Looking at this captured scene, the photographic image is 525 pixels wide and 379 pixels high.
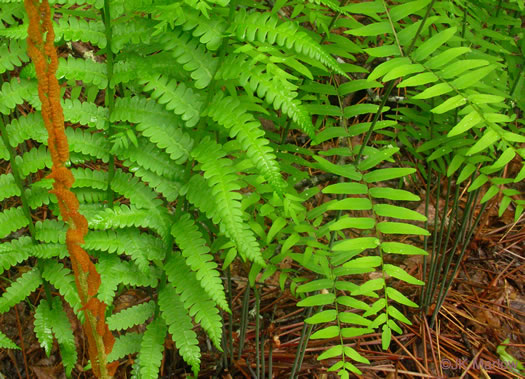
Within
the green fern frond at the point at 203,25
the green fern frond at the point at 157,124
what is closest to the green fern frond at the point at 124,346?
the green fern frond at the point at 157,124

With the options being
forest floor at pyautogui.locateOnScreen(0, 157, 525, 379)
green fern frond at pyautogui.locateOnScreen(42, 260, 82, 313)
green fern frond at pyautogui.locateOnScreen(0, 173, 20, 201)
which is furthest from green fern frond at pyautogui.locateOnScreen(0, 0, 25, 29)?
forest floor at pyautogui.locateOnScreen(0, 157, 525, 379)

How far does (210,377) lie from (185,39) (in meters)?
1.47

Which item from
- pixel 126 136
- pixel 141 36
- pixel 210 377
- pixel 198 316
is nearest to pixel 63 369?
pixel 210 377

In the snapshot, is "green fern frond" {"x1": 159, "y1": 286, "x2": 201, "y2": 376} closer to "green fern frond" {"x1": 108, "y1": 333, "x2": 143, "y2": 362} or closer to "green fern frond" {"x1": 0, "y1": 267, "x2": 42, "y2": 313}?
"green fern frond" {"x1": 108, "y1": 333, "x2": 143, "y2": 362}

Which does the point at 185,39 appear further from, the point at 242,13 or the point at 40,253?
the point at 40,253

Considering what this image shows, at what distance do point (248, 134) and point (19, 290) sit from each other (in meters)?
1.12

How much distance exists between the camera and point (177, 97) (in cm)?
175

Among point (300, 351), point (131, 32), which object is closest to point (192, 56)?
point (131, 32)

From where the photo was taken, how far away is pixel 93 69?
72.9 inches

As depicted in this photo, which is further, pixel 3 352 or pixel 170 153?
pixel 3 352

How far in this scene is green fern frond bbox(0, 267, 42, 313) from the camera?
1.91m

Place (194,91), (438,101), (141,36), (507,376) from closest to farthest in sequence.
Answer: (141,36), (194,91), (438,101), (507,376)

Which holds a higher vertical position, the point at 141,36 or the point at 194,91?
the point at 141,36

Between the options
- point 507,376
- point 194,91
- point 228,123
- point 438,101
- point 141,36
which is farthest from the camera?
point 507,376
